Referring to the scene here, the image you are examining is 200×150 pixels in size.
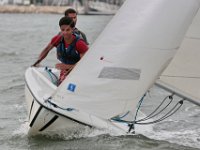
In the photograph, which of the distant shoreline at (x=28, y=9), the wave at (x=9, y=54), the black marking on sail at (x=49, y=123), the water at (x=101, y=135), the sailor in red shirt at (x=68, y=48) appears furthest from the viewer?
the distant shoreline at (x=28, y=9)

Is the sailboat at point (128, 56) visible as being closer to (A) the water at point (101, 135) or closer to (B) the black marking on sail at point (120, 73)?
(B) the black marking on sail at point (120, 73)

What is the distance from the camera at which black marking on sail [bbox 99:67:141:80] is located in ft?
18.6

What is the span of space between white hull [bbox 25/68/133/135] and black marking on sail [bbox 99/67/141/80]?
749 millimetres

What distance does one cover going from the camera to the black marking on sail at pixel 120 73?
5.68 m

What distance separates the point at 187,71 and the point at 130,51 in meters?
1.19

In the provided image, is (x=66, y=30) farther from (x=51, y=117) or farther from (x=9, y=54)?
(x=9, y=54)

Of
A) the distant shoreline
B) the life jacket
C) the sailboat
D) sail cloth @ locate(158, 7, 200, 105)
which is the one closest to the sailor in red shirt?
the life jacket

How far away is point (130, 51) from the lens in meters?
5.70

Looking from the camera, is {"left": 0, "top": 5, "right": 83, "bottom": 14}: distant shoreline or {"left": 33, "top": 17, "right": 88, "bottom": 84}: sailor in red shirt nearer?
{"left": 33, "top": 17, "right": 88, "bottom": 84}: sailor in red shirt

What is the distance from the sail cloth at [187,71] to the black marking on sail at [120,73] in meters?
0.98

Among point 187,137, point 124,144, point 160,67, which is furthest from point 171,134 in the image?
point 160,67

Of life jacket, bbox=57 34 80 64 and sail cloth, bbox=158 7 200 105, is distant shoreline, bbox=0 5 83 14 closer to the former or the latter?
life jacket, bbox=57 34 80 64

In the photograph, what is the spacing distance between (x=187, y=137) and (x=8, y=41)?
18.5 metres

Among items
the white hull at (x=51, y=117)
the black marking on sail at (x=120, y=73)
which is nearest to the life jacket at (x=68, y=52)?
the white hull at (x=51, y=117)
